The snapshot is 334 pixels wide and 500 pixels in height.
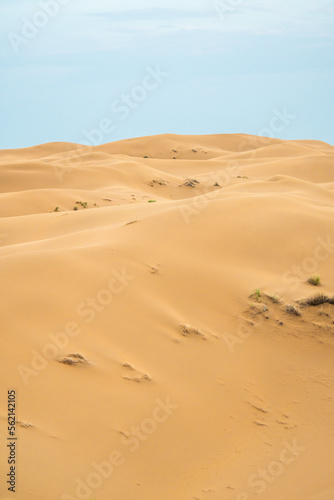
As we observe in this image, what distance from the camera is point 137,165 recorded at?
2714cm

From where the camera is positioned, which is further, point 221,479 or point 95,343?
point 95,343

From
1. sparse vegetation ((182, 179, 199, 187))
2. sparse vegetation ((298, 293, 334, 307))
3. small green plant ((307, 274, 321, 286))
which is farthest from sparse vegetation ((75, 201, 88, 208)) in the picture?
sparse vegetation ((298, 293, 334, 307))

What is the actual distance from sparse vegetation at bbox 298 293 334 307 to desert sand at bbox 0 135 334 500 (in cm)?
13

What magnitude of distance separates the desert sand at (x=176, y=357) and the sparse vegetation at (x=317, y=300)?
13 centimetres

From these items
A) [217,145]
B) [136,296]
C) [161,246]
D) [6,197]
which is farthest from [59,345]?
[217,145]

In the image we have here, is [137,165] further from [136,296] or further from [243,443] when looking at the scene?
[243,443]

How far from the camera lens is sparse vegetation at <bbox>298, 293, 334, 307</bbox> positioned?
7.44m

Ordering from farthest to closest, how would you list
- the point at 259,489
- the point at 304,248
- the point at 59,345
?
the point at 304,248 < the point at 59,345 < the point at 259,489

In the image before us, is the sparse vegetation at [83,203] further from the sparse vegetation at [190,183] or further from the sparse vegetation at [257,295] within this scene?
the sparse vegetation at [257,295]

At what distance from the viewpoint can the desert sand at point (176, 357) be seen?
15.0 ft

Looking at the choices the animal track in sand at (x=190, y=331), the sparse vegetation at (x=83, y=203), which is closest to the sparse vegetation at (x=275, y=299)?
the animal track in sand at (x=190, y=331)

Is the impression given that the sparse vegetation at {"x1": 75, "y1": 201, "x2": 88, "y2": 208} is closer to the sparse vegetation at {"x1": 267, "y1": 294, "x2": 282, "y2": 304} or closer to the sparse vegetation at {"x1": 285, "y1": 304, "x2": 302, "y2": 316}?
the sparse vegetation at {"x1": 267, "y1": 294, "x2": 282, "y2": 304}

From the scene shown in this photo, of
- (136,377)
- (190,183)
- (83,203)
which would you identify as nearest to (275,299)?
(136,377)

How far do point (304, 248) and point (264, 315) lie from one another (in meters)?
2.15
